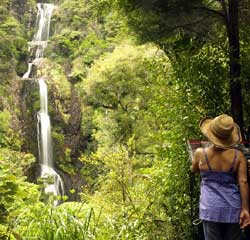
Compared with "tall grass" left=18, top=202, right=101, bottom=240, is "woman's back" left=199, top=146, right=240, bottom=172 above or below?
above

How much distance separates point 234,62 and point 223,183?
1570mm

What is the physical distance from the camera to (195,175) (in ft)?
13.1

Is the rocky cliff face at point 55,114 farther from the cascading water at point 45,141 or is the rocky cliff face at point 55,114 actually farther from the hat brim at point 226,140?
the hat brim at point 226,140

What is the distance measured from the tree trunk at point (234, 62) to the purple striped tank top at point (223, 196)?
1.33 m

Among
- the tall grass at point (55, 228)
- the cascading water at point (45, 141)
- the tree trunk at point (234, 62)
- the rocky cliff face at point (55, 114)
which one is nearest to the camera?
the tall grass at point (55, 228)

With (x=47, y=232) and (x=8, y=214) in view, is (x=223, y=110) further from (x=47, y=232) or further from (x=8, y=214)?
(x=8, y=214)

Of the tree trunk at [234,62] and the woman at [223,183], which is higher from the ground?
the tree trunk at [234,62]

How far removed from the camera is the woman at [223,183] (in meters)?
2.68

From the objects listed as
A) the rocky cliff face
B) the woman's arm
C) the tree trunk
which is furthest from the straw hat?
the rocky cliff face

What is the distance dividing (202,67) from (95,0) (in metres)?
1.54

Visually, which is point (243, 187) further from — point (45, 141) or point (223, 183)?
point (45, 141)

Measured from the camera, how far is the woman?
2.68 m

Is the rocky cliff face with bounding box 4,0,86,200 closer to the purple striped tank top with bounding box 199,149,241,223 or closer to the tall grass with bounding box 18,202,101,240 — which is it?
the tall grass with bounding box 18,202,101,240

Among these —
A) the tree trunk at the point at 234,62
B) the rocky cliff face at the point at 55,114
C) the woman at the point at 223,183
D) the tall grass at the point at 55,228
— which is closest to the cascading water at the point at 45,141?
the rocky cliff face at the point at 55,114
